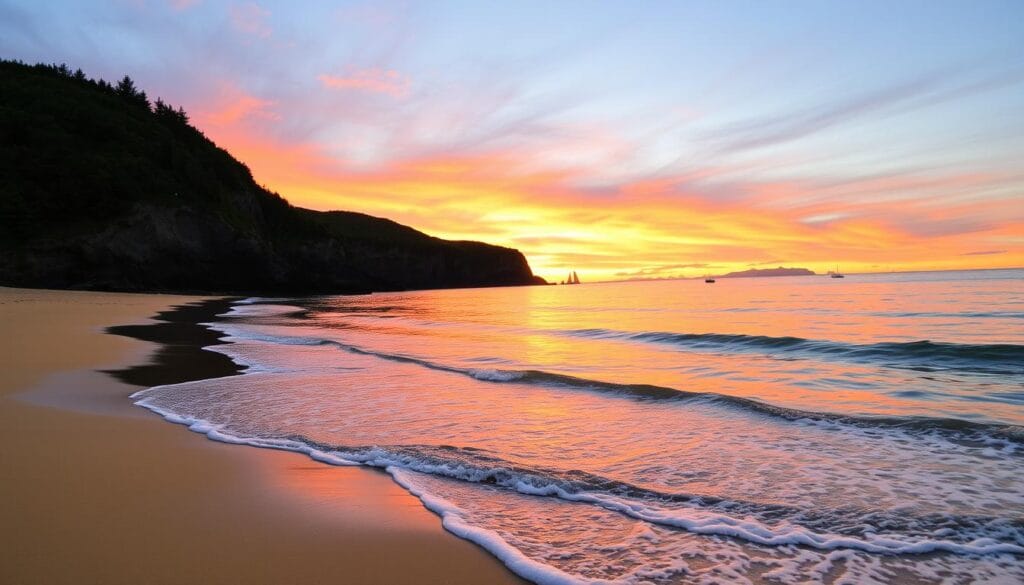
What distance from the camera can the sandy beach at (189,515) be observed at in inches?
110

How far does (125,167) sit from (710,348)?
52.3 meters

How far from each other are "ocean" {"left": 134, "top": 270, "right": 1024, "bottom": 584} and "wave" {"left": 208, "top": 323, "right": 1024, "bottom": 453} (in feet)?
0.13

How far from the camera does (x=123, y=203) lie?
148 ft

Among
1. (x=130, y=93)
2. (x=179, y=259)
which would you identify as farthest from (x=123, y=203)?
Answer: (x=130, y=93)

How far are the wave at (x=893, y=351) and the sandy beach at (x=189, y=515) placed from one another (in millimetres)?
11449

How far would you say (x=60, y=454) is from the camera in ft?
15.0

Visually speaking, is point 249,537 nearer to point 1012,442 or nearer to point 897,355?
point 1012,442

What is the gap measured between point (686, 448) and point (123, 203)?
5320 cm

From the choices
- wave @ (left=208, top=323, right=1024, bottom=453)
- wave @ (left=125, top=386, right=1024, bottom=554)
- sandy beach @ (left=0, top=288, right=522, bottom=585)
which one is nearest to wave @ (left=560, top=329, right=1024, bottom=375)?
wave @ (left=208, top=323, right=1024, bottom=453)

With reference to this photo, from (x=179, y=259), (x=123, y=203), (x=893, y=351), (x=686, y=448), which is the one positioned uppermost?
(x=123, y=203)

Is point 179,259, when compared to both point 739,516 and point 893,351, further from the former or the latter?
point 739,516

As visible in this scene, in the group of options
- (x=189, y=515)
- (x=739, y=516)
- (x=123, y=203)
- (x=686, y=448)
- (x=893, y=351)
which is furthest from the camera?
(x=123, y=203)

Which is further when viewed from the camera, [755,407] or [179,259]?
[179,259]

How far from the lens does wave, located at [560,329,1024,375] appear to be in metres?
10.9
